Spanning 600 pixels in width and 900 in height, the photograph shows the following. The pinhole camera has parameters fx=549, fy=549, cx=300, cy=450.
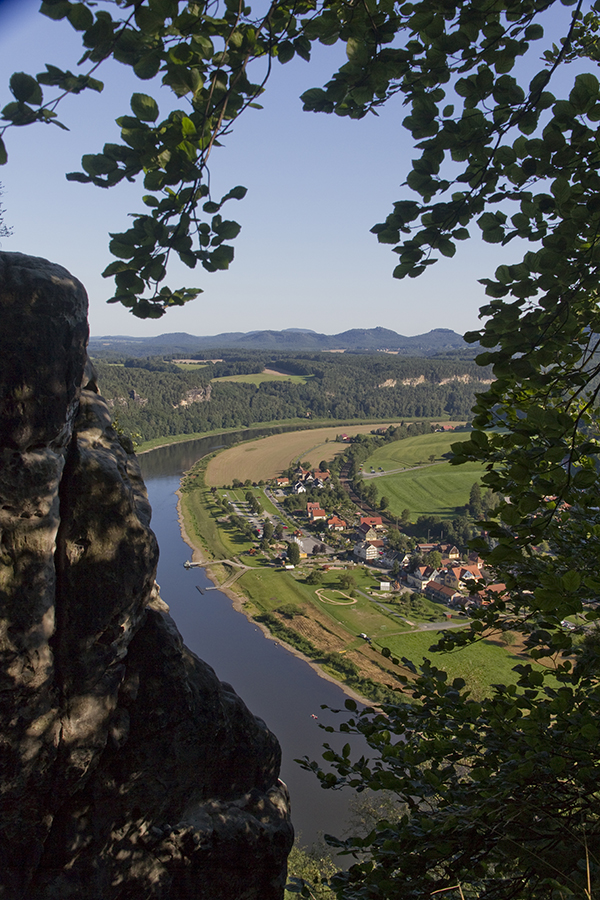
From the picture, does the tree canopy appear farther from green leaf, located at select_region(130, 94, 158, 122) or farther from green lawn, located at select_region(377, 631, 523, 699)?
green lawn, located at select_region(377, 631, 523, 699)

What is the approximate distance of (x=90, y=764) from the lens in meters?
4.73

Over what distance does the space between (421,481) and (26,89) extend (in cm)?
7491

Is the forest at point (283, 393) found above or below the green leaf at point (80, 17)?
below

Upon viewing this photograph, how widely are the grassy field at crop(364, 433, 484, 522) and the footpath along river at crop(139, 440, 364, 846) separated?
29.9 m

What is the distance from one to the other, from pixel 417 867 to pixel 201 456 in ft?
290

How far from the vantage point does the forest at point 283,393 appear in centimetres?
11238

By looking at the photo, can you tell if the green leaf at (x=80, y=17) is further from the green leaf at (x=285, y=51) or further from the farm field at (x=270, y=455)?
the farm field at (x=270, y=455)

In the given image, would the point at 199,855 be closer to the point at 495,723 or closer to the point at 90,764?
the point at 90,764

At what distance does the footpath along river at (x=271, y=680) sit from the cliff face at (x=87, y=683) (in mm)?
17030

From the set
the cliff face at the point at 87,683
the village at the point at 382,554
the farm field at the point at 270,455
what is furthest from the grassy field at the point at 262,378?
the cliff face at the point at 87,683

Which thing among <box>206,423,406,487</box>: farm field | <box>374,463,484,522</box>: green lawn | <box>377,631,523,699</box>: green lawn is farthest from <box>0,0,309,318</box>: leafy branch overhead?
<box>206,423,406,487</box>: farm field

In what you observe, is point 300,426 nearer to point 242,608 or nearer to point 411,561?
point 411,561

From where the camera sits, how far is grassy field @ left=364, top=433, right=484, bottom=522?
2603 inches

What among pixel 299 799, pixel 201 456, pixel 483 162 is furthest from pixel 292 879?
pixel 201 456
